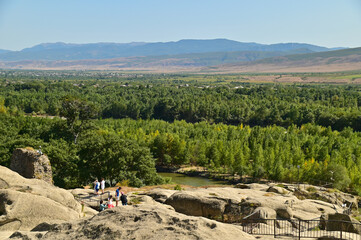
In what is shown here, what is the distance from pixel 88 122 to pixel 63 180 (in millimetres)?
26664

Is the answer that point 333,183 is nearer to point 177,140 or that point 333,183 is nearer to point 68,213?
point 177,140

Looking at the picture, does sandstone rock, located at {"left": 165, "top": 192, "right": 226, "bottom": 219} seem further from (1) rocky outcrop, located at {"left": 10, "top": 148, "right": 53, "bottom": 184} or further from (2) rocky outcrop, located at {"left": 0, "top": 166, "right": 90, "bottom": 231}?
(1) rocky outcrop, located at {"left": 10, "top": 148, "right": 53, "bottom": 184}

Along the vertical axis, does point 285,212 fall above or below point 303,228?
above

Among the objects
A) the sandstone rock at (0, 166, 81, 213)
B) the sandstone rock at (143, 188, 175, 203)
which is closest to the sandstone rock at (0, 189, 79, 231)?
the sandstone rock at (0, 166, 81, 213)

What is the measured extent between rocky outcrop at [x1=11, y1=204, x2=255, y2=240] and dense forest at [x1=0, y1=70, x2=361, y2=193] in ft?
94.5

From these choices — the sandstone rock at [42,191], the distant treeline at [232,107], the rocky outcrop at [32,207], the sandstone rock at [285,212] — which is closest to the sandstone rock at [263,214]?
the sandstone rock at [285,212]

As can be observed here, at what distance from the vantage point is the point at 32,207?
880 inches

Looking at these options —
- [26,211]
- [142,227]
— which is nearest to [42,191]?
[26,211]

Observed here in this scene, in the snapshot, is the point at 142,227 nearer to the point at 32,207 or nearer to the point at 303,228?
the point at 32,207

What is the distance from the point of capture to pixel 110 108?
138 metres

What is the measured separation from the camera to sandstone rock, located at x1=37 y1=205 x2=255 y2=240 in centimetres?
1650

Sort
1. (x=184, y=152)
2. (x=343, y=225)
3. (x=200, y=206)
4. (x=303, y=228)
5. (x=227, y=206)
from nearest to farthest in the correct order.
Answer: (x=343, y=225) < (x=303, y=228) < (x=200, y=206) < (x=227, y=206) < (x=184, y=152)

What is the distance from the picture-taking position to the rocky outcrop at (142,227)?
54.2 ft

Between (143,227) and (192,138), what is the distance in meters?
76.1
